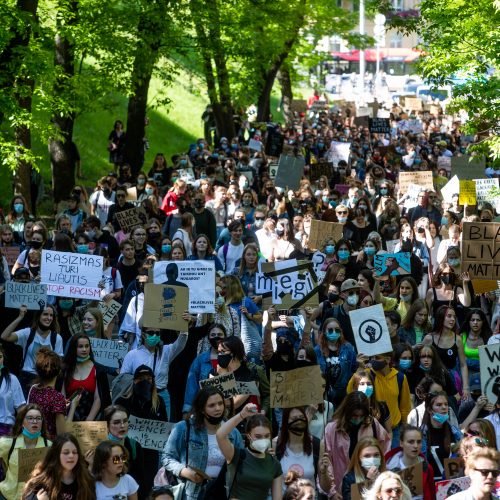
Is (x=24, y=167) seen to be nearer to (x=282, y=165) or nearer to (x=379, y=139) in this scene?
(x=282, y=165)

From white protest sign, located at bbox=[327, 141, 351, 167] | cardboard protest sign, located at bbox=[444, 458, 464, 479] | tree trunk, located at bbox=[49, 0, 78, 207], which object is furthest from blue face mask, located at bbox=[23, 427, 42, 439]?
white protest sign, located at bbox=[327, 141, 351, 167]

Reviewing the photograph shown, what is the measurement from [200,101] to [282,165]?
32.0 m

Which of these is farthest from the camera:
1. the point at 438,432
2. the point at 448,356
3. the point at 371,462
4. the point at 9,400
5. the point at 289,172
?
the point at 289,172

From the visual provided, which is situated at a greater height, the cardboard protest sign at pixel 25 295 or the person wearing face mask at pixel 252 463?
the cardboard protest sign at pixel 25 295

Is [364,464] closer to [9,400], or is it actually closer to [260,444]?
[260,444]

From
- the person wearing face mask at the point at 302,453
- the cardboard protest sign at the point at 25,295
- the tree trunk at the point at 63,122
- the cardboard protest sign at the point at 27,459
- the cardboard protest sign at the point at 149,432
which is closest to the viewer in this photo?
the cardboard protest sign at the point at 27,459

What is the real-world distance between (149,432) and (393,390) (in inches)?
89.4

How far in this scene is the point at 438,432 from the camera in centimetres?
1056

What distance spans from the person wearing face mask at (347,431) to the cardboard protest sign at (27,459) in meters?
2.10

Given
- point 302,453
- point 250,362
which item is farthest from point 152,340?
point 302,453

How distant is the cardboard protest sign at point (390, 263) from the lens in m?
15.6

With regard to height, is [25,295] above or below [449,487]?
above

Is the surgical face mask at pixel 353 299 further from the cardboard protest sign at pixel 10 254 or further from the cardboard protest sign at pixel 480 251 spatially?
the cardboard protest sign at pixel 10 254

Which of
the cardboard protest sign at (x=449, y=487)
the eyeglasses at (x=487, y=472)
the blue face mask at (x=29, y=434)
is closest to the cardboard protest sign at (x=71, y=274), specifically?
the blue face mask at (x=29, y=434)
